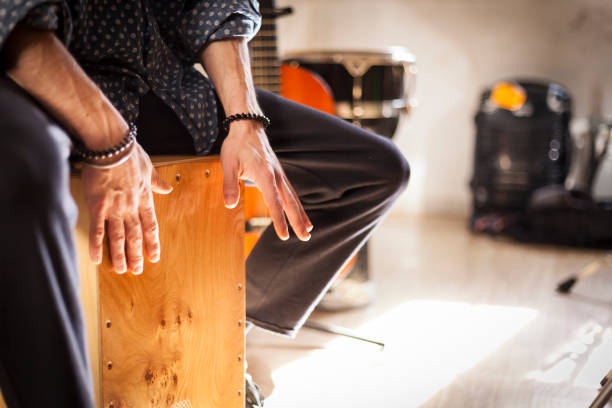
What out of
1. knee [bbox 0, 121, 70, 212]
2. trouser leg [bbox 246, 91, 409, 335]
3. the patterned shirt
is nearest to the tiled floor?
trouser leg [bbox 246, 91, 409, 335]

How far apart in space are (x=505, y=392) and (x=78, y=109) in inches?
41.3

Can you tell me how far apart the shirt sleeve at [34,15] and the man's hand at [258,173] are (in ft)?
0.99

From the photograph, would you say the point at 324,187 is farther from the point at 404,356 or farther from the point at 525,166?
the point at 525,166

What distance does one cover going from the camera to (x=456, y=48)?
3.48 m

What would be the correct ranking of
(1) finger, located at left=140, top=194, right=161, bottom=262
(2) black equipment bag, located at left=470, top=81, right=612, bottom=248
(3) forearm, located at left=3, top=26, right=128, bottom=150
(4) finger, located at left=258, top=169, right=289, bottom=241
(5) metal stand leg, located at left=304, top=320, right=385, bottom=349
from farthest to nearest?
(2) black equipment bag, located at left=470, top=81, right=612, bottom=248
(5) metal stand leg, located at left=304, top=320, right=385, bottom=349
(4) finger, located at left=258, top=169, right=289, bottom=241
(1) finger, located at left=140, top=194, right=161, bottom=262
(3) forearm, located at left=3, top=26, right=128, bottom=150

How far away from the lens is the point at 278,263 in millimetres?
1160

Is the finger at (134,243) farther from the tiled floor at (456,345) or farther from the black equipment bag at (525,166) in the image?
the black equipment bag at (525,166)

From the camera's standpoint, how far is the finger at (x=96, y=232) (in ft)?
2.53

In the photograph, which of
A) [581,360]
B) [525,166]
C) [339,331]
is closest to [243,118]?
[339,331]

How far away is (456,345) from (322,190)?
0.72 m

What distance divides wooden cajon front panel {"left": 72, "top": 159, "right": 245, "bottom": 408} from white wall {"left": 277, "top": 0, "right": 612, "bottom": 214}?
274 centimetres

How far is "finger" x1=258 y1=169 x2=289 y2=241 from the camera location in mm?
937

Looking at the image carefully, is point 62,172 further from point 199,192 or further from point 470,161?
point 470,161

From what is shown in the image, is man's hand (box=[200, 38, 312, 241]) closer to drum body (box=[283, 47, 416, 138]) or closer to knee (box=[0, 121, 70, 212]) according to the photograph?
knee (box=[0, 121, 70, 212])
